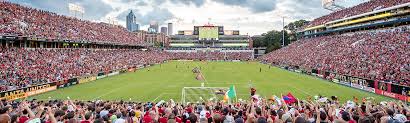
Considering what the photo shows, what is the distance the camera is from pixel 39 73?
40219 mm

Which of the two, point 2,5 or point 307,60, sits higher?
point 2,5

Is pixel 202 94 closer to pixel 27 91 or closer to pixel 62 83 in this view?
pixel 27 91

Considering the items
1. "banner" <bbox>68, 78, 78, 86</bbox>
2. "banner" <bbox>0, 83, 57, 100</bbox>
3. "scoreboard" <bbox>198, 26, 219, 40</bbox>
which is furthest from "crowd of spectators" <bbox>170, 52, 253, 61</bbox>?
"banner" <bbox>0, 83, 57, 100</bbox>

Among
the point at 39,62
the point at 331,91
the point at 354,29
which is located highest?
the point at 354,29

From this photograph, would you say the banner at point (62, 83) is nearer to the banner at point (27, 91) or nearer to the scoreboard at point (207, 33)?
the banner at point (27, 91)

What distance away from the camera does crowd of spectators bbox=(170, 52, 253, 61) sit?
141 m

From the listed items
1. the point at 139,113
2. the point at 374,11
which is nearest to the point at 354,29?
the point at 374,11

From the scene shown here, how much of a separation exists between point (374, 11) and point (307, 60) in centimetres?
1687

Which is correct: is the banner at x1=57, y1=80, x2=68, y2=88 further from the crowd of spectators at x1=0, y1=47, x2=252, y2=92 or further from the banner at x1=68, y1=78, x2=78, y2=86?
the banner at x1=68, y1=78, x2=78, y2=86

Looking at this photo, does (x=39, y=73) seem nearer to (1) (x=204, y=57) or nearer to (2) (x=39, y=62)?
(2) (x=39, y=62)

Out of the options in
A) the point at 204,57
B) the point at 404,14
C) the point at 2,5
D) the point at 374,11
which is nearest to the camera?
the point at 2,5

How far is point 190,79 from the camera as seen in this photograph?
49.1 metres

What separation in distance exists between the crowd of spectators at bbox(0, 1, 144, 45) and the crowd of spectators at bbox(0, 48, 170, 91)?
2.52 metres

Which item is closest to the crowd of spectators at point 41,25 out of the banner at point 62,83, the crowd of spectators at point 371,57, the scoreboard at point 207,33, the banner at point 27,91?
the banner at point 62,83
